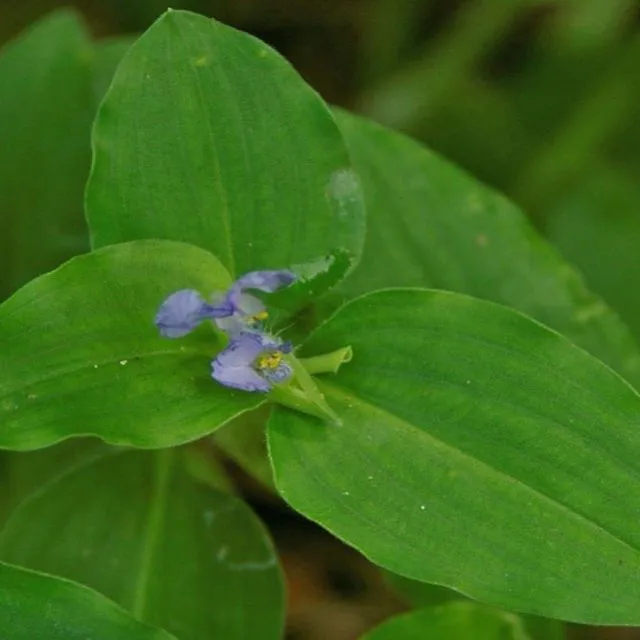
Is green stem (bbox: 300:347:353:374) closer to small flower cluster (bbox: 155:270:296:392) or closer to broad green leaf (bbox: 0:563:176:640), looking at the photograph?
small flower cluster (bbox: 155:270:296:392)

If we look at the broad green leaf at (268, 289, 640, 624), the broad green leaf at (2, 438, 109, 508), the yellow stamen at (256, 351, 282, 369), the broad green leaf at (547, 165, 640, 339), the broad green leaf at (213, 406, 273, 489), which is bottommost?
the broad green leaf at (2, 438, 109, 508)

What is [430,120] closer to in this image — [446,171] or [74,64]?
[446,171]

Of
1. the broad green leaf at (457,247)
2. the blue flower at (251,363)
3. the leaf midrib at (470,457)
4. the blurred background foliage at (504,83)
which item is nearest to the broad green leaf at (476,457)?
the leaf midrib at (470,457)

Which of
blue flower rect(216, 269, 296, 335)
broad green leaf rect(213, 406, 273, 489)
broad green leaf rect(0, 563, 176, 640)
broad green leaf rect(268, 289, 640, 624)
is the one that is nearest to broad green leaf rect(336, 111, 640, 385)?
broad green leaf rect(213, 406, 273, 489)

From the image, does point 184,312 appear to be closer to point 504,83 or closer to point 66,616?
point 66,616

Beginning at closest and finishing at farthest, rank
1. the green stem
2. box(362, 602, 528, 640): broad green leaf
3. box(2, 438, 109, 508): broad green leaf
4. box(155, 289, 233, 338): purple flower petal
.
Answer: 1. box(155, 289, 233, 338): purple flower petal
2. the green stem
3. box(362, 602, 528, 640): broad green leaf
4. box(2, 438, 109, 508): broad green leaf

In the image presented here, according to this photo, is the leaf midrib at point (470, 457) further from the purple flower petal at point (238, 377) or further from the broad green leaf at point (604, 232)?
the broad green leaf at point (604, 232)

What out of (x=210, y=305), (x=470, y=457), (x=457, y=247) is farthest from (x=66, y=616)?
(x=457, y=247)

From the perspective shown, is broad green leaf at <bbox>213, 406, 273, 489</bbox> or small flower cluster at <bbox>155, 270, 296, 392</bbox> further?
broad green leaf at <bbox>213, 406, 273, 489</bbox>
